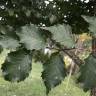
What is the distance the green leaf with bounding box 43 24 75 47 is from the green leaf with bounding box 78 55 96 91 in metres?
0.08

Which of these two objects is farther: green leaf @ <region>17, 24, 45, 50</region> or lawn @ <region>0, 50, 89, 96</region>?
lawn @ <region>0, 50, 89, 96</region>

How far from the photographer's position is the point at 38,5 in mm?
2572

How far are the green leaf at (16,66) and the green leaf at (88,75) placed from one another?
0.16 m

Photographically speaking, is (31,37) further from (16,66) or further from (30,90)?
(30,90)

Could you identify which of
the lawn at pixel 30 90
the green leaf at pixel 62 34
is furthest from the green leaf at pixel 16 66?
the lawn at pixel 30 90

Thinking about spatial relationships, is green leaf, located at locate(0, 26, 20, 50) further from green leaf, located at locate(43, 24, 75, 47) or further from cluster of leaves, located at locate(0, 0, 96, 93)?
green leaf, located at locate(43, 24, 75, 47)

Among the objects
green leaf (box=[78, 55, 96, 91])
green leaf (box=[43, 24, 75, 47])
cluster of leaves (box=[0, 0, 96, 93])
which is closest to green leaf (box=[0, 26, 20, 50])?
cluster of leaves (box=[0, 0, 96, 93])

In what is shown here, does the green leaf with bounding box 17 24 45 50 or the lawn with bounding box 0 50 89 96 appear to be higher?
the green leaf with bounding box 17 24 45 50

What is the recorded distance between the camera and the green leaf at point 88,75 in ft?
3.90

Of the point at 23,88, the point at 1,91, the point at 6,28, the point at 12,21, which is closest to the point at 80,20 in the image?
the point at 12,21

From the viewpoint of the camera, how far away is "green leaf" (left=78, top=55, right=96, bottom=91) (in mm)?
1189

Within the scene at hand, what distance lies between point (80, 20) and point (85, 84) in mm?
1007

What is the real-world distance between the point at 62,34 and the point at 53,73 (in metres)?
0.12

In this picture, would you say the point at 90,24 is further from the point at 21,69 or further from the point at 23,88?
the point at 23,88
